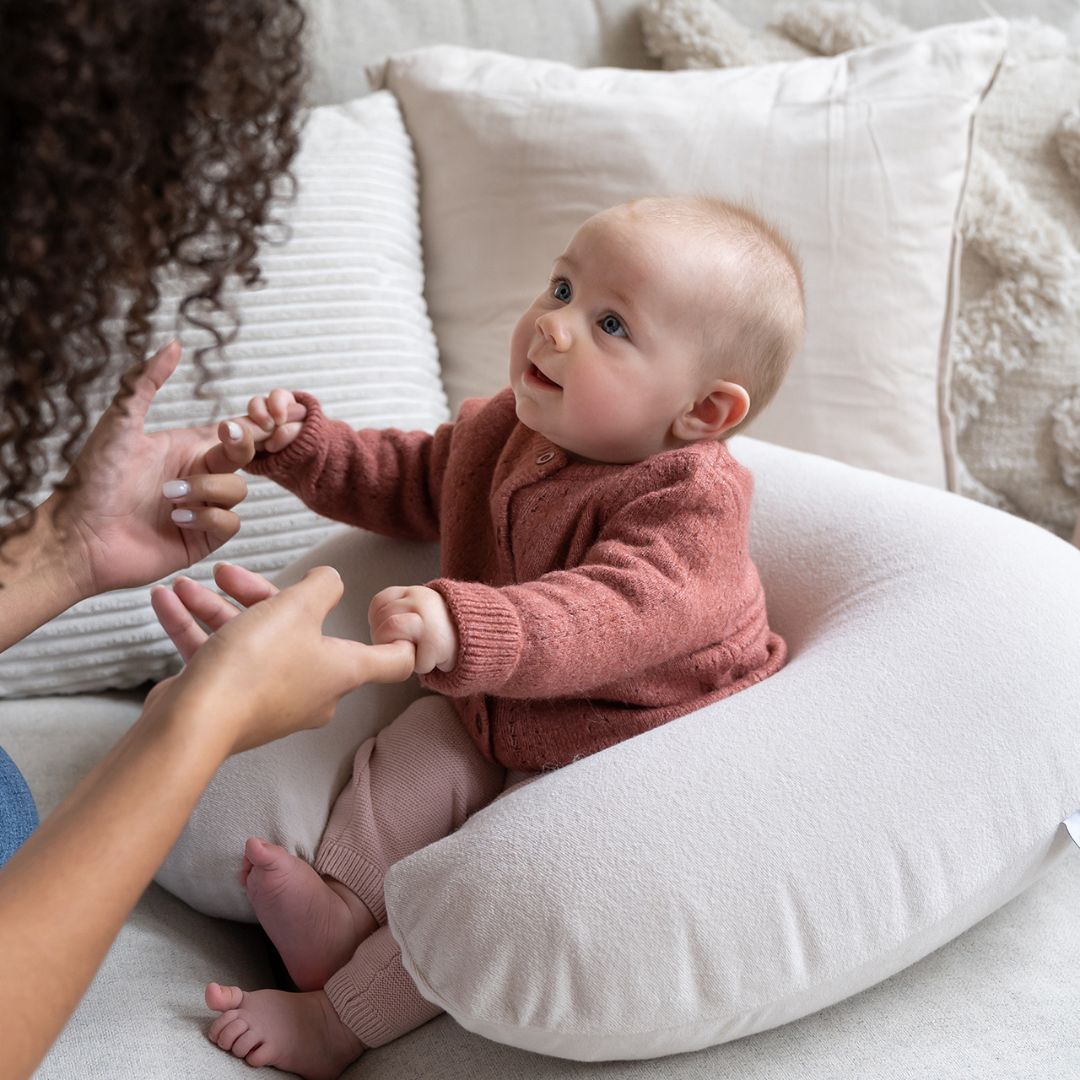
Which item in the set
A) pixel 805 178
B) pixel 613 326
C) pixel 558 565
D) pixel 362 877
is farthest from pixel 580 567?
pixel 805 178

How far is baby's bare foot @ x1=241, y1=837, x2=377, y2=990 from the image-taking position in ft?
3.14

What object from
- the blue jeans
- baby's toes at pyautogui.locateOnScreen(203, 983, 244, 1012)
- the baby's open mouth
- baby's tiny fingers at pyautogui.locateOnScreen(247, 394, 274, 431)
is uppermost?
the baby's open mouth

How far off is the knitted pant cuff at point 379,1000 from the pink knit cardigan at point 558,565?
0.21 metres

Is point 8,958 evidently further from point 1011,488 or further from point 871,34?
point 871,34

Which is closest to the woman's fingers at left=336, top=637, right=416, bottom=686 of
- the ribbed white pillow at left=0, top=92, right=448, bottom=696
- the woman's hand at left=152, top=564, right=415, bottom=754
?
the woman's hand at left=152, top=564, right=415, bottom=754

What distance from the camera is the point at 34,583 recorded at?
0.98 meters

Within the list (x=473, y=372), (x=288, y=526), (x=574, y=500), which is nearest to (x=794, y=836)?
(x=574, y=500)

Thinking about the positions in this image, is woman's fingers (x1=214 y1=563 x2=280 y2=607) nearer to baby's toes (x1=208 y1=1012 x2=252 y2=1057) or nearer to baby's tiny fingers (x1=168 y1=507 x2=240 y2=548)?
baby's tiny fingers (x1=168 y1=507 x2=240 y2=548)

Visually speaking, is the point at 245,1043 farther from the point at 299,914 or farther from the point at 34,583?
the point at 34,583

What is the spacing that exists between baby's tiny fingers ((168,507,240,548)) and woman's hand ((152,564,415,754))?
11.2 inches

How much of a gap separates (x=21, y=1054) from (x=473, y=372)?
104 centimetres

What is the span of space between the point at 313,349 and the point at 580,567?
528 millimetres

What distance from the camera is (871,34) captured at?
5.22 ft

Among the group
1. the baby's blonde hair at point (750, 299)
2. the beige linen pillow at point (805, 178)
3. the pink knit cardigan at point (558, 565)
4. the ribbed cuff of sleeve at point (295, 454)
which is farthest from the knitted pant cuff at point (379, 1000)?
the beige linen pillow at point (805, 178)
